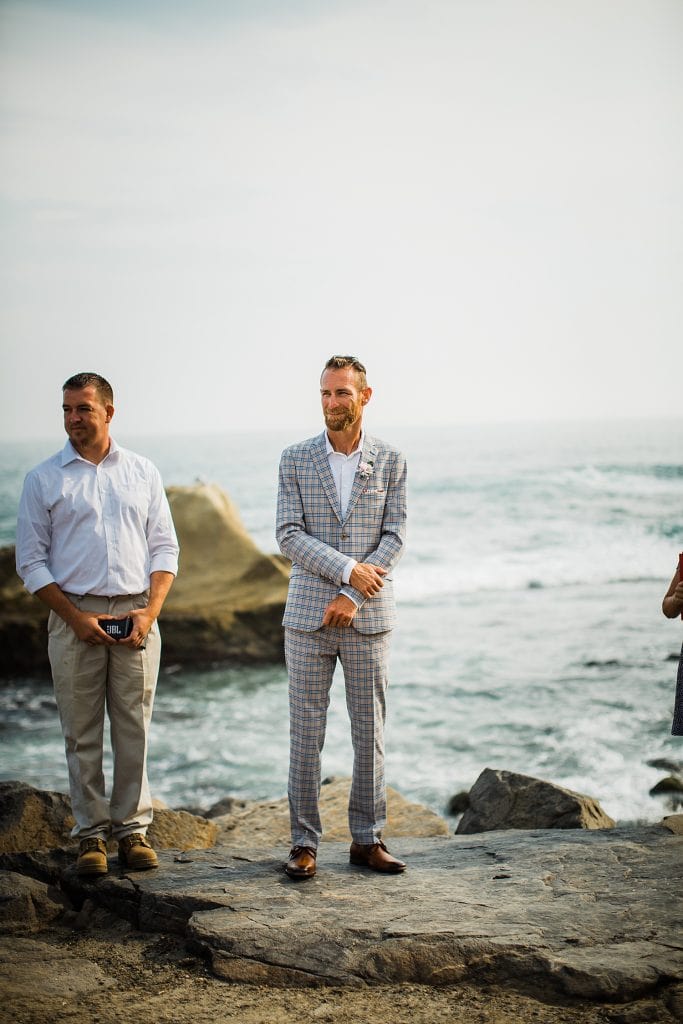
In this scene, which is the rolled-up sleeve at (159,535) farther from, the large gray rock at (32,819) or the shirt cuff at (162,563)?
the large gray rock at (32,819)

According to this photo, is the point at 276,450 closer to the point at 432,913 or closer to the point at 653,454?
the point at 653,454

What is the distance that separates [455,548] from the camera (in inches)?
1001

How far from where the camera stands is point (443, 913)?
337cm

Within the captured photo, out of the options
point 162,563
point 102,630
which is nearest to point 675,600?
point 162,563

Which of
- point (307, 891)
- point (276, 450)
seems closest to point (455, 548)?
point (307, 891)

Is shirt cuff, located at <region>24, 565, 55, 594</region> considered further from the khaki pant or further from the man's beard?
the man's beard

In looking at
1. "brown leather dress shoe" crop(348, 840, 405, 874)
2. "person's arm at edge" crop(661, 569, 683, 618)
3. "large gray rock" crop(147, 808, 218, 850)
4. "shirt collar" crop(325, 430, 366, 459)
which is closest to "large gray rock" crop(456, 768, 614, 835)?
"brown leather dress shoe" crop(348, 840, 405, 874)

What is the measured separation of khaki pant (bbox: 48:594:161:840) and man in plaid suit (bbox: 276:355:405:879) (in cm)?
67

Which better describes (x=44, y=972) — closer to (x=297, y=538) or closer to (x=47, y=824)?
(x=47, y=824)

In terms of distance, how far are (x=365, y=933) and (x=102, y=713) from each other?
4.90 feet

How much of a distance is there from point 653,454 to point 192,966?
40940 millimetres

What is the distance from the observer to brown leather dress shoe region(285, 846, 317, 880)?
12.4ft

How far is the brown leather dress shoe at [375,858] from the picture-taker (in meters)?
3.88

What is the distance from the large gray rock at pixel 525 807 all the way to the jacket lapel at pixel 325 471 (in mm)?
2150
